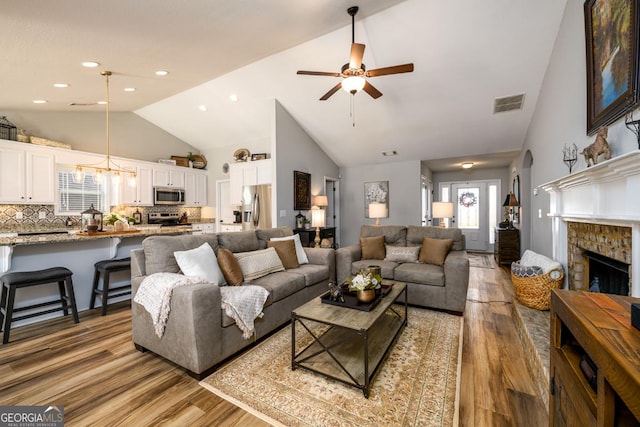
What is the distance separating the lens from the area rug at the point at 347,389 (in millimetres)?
1596

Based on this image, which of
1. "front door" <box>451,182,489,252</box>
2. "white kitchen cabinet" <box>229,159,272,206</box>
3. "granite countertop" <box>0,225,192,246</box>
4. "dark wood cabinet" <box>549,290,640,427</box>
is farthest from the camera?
"front door" <box>451,182,489,252</box>

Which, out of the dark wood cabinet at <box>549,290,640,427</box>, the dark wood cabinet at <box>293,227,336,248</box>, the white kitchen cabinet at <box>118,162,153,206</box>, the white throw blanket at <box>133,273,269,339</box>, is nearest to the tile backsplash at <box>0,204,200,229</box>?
the white kitchen cabinet at <box>118,162,153,206</box>

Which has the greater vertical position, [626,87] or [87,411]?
[626,87]

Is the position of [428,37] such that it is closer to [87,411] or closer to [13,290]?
[87,411]

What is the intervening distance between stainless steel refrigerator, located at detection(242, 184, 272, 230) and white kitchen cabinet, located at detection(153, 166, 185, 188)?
2.12 meters

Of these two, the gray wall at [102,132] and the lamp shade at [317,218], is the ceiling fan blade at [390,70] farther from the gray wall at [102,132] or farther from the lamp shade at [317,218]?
the gray wall at [102,132]

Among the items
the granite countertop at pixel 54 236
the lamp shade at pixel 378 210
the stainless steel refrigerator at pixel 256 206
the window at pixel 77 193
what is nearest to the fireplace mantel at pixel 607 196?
the lamp shade at pixel 378 210

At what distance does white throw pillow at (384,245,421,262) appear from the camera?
3707 mm

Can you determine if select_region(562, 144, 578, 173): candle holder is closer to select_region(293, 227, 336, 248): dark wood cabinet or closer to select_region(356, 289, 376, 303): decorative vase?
select_region(356, 289, 376, 303): decorative vase

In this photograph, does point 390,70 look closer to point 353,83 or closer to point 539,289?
point 353,83

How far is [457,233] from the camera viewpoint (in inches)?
148

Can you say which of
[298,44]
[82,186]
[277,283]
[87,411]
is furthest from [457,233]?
[82,186]

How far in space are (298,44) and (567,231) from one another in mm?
3677

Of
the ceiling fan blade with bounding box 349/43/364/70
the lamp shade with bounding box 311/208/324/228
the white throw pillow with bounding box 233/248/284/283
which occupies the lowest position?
the white throw pillow with bounding box 233/248/284/283
